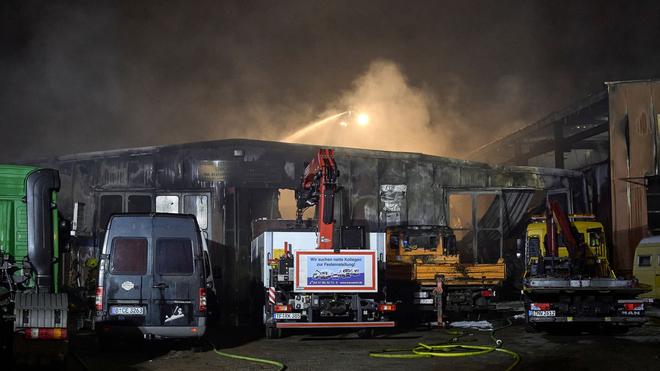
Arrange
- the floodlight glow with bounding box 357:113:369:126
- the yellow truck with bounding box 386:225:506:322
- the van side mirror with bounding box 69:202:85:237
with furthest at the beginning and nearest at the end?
the floodlight glow with bounding box 357:113:369:126 → the van side mirror with bounding box 69:202:85:237 → the yellow truck with bounding box 386:225:506:322

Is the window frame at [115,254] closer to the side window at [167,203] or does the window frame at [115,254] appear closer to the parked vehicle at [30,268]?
the parked vehicle at [30,268]

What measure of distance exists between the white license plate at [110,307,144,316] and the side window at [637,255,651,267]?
629 inches

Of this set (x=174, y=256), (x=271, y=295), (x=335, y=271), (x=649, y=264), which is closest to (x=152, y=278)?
(x=174, y=256)

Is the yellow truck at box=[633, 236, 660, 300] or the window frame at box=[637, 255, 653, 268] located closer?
the yellow truck at box=[633, 236, 660, 300]

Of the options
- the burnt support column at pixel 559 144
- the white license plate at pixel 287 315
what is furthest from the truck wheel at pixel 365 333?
the burnt support column at pixel 559 144

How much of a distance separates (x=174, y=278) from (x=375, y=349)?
3655mm

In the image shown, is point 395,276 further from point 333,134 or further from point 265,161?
point 333,134

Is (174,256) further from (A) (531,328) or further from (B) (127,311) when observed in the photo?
(A) (531,328)

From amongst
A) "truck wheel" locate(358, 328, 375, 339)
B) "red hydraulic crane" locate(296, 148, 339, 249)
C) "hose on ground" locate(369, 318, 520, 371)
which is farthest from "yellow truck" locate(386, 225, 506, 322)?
"hose on ground" locate(369, 318, 520, 371)

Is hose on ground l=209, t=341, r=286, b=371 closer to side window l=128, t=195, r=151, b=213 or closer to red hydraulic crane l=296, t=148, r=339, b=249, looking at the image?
red hydraulic crane l=296, t=148, r=339, b=249

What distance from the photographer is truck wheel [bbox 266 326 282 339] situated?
15251mm

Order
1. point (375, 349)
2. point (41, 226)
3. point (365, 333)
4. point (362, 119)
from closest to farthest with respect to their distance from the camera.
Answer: point (41, 226) → point (375, 349) → point (365, 333) → point (362, 119)

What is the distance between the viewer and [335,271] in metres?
14.7

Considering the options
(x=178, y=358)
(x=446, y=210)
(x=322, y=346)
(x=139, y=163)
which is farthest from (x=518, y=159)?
(x=178, y=358)
